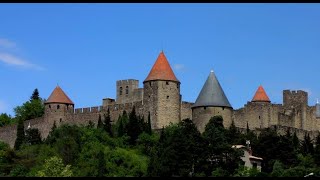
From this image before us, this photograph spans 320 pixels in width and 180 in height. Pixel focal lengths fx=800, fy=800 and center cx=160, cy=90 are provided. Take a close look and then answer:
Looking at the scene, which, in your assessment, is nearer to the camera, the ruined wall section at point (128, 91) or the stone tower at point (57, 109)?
the ruined wall section at point (128, 91)

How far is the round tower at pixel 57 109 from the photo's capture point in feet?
174

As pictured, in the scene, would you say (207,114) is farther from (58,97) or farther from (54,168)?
(58,97)

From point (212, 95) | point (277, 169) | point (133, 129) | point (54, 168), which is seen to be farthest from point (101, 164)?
point (212, 95)

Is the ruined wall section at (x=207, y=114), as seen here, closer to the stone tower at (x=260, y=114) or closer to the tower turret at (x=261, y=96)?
the stone tower at (x=260, y=114)

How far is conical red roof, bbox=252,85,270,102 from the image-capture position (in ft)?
161

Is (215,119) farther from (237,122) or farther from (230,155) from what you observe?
(230,155)

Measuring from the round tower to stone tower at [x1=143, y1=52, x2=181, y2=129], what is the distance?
831 cm

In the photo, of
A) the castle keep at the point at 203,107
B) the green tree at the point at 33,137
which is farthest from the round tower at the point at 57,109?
the castle keep at the point at 203,107

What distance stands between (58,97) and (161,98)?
1100 centimetres

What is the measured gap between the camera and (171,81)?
4631 centimetres

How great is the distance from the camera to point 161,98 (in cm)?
4550

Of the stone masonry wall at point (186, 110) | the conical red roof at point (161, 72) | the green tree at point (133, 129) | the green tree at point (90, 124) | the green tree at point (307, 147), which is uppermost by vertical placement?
the conical red roof at point (161, 72)

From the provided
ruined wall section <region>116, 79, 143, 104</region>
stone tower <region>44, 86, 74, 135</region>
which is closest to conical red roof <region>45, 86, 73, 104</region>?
stone tower <region>44, 86, 74, 135</region>

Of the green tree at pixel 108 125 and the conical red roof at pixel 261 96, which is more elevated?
the conical red roof at pixel 261 96
